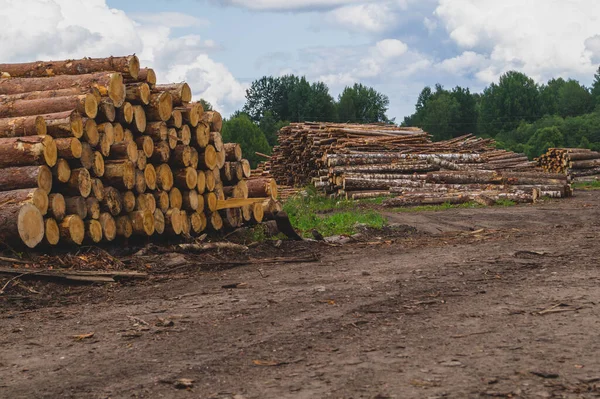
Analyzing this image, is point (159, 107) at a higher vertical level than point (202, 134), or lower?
higher

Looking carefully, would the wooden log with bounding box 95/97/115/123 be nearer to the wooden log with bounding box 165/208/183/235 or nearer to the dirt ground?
the wooden log with bounding box 165/208/183/235

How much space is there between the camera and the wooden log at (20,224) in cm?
923

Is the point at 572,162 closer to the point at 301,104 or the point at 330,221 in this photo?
the point at 330,221

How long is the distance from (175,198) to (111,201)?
1580mm

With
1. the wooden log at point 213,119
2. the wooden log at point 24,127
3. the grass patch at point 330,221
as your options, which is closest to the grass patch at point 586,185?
the grass patch at point 330,221

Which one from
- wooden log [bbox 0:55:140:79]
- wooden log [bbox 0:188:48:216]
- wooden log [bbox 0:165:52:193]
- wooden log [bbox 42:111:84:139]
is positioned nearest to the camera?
wooden log [bbox 0:188:48:216]

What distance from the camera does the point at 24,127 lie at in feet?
34.0

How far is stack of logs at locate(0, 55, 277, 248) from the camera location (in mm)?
9891

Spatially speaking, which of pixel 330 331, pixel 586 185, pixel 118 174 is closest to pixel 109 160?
pixel 118 174

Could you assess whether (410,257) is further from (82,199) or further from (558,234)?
(82,199)

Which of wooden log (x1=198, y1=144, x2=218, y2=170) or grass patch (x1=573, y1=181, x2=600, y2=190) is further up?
wooden log (x1=198, y1=144, x2=218, y2=170)

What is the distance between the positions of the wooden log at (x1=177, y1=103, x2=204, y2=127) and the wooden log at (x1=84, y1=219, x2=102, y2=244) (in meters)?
2.80

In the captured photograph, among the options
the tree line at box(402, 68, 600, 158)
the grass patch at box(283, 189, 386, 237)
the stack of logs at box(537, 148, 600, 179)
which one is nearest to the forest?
the tree line at box(402, 68, 600, 158)

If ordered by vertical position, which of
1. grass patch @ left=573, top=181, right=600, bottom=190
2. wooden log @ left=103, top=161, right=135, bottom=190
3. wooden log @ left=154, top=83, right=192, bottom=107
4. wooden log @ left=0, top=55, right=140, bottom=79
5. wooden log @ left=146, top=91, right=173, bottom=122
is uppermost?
wooden log @ left=0, top=55, right=140, bottom=79
